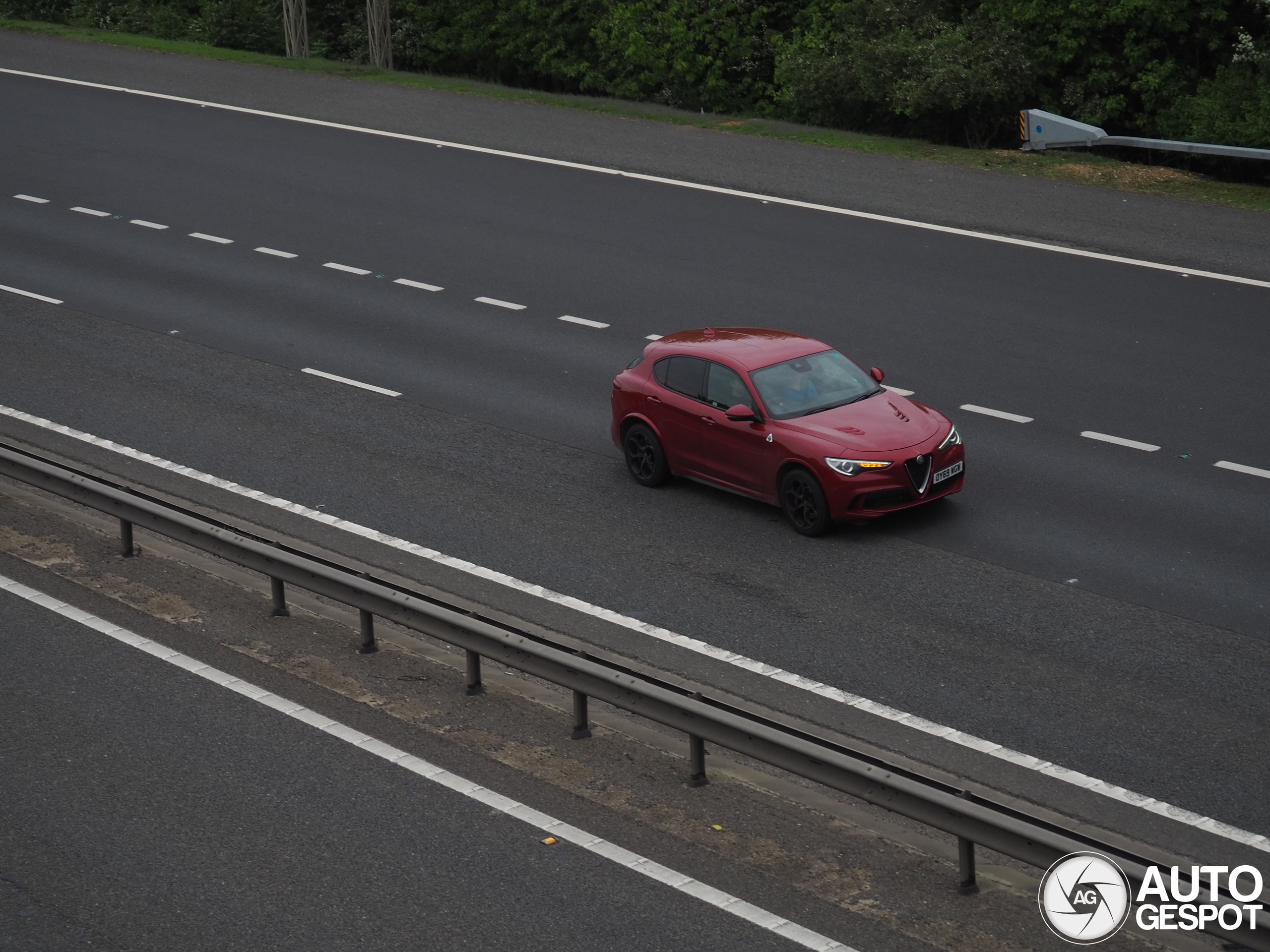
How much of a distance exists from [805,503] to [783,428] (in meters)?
0.68

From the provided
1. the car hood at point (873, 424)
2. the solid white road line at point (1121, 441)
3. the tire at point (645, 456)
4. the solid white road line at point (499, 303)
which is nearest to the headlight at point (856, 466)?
the car hood at point (873, 424)

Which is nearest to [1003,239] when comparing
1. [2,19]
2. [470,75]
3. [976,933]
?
[976,933]

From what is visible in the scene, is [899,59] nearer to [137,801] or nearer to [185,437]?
[185,437]

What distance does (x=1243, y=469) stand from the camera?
1366 cm

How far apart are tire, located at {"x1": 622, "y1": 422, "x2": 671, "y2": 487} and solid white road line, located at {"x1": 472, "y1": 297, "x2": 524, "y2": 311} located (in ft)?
18.2

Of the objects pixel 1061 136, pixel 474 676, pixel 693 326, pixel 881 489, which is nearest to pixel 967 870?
pixel 474 676

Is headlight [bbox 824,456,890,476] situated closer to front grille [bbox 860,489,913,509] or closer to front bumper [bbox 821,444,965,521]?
front bumper [bbox 821,444,965,521]

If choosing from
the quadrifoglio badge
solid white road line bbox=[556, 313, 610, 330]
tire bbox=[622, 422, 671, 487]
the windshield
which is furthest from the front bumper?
solid white road line bbox=[556, 313, 610, 330]

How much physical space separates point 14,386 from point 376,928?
11483 mm

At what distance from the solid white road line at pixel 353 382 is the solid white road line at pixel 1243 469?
8.40 meters

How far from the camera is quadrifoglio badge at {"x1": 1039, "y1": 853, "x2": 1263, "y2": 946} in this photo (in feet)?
20.7

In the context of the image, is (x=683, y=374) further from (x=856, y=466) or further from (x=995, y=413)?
(x=995, y=413)

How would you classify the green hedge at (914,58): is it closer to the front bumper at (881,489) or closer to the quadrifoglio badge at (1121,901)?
the front bumper at (881,489)

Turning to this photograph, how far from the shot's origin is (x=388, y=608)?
9.63 meters
